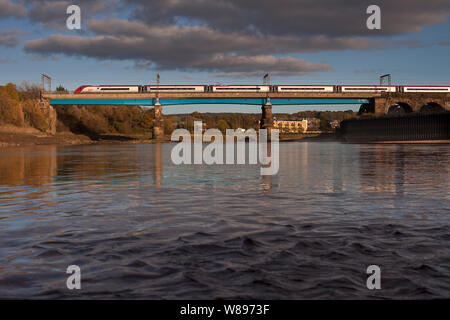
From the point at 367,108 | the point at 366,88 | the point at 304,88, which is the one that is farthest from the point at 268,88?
the point at 367,108

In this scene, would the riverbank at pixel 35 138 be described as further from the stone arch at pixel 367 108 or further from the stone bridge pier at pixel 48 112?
the stone arch at pixel 367 108

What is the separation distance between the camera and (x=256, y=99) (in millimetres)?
117625

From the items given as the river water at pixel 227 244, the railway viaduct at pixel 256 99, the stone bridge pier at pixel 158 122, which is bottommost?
the river water at pixel 227 244

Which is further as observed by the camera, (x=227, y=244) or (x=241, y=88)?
(x=241, y=88)

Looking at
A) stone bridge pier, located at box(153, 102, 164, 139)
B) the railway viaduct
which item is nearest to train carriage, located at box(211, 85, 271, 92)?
the railway viaduct

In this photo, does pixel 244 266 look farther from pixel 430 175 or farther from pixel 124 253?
pixel 430 175

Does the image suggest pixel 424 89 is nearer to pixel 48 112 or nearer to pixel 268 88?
pixel 268 88

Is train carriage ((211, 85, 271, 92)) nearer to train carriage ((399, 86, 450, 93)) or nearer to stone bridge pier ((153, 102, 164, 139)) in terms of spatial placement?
stone bridge pier ((153, 102, 164, 139))

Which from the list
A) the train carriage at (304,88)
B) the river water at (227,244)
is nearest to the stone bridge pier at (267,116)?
the train carriage at (304,88)

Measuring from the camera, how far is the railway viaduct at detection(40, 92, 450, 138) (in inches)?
4466

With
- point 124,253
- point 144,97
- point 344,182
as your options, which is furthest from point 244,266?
point 144,97

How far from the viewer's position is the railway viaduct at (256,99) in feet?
372

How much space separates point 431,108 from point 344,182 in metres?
124
